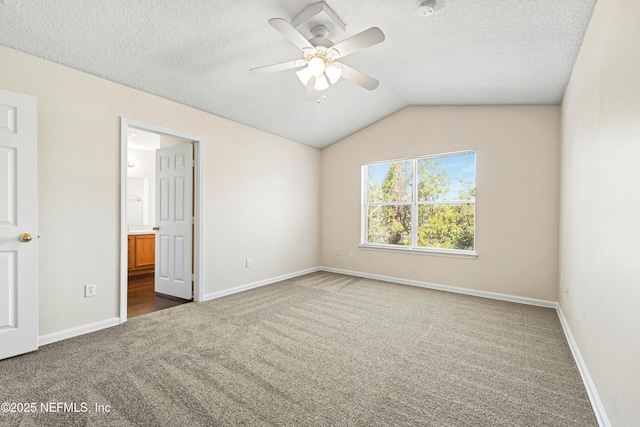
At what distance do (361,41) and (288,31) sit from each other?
0.50m

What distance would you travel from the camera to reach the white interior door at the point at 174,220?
3756 millimetres

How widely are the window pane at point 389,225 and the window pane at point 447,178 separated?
0.41m

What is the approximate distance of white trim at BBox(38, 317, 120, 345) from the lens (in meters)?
2.42

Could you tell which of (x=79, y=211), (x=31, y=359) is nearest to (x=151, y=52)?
(x=79, y=211)

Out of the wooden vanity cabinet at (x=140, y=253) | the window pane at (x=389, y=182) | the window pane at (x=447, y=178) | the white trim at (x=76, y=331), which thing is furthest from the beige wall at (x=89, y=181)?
the window pane at (x=447, y=178)

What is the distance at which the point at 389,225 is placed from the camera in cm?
491

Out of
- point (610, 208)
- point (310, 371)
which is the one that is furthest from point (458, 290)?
point (310, 371)

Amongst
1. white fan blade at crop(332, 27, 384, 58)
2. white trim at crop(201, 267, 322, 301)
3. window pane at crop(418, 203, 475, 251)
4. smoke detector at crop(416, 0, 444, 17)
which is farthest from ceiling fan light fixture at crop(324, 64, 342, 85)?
white trim at crop(201, 267, 322, 301)

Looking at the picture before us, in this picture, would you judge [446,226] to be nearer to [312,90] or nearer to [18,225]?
[312,90]

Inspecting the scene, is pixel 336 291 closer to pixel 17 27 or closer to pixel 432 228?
pixel 432 228

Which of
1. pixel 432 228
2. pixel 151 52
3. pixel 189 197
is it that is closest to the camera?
pixel 151 52

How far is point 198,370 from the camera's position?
6.70 feet

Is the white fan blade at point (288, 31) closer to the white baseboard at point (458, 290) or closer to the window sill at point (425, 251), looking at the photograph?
the window sill at point (425, 251)

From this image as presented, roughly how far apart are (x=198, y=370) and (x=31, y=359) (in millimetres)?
1322
